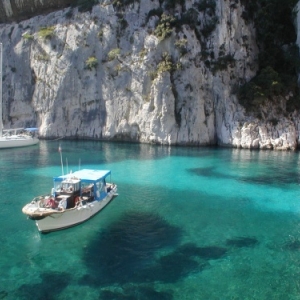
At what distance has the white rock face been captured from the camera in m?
51.8

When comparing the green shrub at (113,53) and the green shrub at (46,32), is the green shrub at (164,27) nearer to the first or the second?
the green shrub at (113,53)

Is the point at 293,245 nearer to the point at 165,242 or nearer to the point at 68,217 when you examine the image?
the point at 165,242

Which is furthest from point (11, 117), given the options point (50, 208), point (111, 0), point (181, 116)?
point (50, 208)

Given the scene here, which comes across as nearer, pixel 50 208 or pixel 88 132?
pixel 50 208

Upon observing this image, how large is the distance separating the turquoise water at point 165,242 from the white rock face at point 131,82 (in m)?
18.5

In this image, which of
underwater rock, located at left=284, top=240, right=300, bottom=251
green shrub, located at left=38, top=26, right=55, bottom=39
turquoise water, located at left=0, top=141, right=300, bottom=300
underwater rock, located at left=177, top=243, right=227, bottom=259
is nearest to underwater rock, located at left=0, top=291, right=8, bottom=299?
turquoise water, located at left=0, top=141, right=300, bottom=300

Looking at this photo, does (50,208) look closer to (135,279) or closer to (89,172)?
(89,172)

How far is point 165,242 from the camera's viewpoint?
704 inches

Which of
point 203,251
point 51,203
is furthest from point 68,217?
point 203,251

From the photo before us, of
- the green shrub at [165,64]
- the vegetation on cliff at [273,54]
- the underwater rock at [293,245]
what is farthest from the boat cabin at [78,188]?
the vegetation on cliff at [273,54]

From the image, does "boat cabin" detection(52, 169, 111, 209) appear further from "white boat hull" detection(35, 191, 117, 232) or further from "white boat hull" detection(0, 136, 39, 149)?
"white boat hull" detection(0, 136, 39, 149)

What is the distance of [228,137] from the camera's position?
5088 centimetres

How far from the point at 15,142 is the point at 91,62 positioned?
17.4 m

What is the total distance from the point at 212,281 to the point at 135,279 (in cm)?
303
